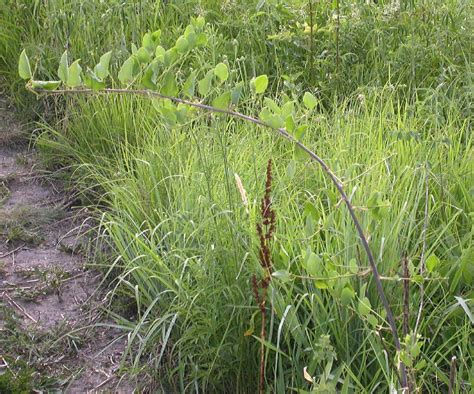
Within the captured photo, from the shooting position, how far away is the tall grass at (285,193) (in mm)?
2703

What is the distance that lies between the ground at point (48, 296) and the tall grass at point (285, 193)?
0.13 m

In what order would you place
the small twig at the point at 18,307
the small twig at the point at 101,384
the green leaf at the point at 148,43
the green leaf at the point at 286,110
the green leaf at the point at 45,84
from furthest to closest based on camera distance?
the small twig at the point at 18,307, the small twig at the point at 101,384, the green leaf at the point at 148,43, the green leaf at the point at 286,110, the green leaf at the point at 45,84

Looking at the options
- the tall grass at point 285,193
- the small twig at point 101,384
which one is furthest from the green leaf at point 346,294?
the small twig at point 101,384

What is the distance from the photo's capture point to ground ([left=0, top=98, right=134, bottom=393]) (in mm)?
3080

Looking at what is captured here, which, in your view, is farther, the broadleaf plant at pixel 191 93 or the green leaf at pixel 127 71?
the green leaf at pixel 127 71

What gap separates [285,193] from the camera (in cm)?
334

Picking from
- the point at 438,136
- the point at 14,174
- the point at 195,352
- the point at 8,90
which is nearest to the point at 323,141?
the point at 438,136

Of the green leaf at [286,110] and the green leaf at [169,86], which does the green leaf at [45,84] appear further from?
the green leaf at [286,110]

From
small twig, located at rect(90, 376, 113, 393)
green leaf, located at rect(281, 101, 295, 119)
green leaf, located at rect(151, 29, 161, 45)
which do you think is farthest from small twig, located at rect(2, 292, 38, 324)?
green leaf, located at rect(281, 101, 295, 119)

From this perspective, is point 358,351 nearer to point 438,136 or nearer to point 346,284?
point 346,284

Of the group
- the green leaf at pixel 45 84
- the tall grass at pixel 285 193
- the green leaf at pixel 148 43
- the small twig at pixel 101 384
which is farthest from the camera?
the small twig at pixel 101 384

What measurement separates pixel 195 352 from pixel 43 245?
1.24 metres

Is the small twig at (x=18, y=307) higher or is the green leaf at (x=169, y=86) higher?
the green leaf at (x=169, y=86)

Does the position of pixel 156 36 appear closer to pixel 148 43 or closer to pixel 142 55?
pixel 148 43
